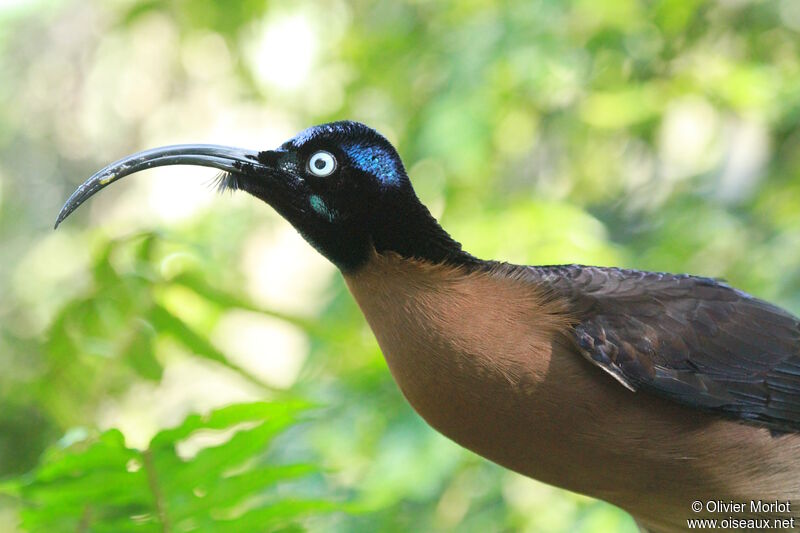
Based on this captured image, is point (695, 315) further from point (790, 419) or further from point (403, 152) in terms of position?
point (403, 152)

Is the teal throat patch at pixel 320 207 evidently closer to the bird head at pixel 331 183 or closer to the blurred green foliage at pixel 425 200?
the bird head at pixel 331 183

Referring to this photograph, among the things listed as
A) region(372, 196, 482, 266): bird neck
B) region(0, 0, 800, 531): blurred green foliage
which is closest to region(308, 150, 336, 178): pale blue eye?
region(372, 196, 482, 266): bird neck

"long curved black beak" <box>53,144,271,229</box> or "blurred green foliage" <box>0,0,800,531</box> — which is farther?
"blurred green foliage" <box>0,0,800,531</box>

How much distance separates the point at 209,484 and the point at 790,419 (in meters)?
1.25

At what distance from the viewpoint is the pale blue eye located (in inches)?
70.4

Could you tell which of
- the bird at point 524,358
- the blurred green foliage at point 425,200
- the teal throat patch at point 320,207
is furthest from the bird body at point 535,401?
the blurred green foliage at point 425,200

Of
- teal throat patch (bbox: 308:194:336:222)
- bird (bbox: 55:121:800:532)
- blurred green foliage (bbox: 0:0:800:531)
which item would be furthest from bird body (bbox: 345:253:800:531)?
blurred green foliage (bbox: 0:0:800:531)

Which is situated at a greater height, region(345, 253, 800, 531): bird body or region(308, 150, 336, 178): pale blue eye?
region(308, 150, 336, 178): pale blue eye

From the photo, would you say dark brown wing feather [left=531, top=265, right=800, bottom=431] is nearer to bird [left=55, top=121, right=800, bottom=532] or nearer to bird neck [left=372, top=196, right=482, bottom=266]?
bird [left=55, top=121, right=800, bottom=532]

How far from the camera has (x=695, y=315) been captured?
2008 mm

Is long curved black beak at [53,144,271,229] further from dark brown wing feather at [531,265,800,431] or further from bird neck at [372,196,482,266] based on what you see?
dark brown wing feather at [531,265,800,431]

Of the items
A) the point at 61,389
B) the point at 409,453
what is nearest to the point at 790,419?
the point at 409,453

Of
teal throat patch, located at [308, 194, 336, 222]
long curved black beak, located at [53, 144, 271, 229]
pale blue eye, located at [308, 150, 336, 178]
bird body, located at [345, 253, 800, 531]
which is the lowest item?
bird body, located at [345, 253, 800, 531]

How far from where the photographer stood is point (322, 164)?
70.7 inches
